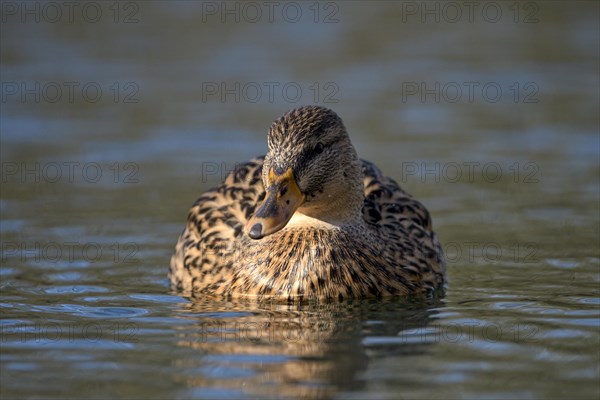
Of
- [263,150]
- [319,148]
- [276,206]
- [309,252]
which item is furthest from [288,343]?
[263,150]

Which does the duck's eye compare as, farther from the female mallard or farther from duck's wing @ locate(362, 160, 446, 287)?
duck's wing @ locate(362, 160, 446, 287)

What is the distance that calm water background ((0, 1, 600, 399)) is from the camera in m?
8.14

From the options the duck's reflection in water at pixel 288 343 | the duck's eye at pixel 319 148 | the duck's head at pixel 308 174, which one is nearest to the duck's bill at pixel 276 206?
the duck's head at pixel 308 174

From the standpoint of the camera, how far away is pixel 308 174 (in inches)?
371

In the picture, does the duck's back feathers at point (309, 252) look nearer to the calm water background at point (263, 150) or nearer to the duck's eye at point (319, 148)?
the calm water background at point (263, 150)

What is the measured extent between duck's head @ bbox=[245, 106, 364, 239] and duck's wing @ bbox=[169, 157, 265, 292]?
2.90 ft

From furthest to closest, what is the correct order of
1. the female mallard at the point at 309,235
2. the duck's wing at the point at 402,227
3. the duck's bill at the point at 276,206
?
the duck's wing at the point at 402,227 → the female mallard at the point at 309,235 → the duck's bill at the point at 276,206

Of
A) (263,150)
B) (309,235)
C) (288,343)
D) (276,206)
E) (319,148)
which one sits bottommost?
(288,343)

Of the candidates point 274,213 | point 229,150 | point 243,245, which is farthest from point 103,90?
point 274,213

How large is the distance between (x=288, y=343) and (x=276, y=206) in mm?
1041

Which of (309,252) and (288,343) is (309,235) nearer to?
(309,252)

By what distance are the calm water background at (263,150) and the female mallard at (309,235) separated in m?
0.24

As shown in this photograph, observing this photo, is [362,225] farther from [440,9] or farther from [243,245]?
[440,9]

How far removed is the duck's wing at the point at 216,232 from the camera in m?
10.4
